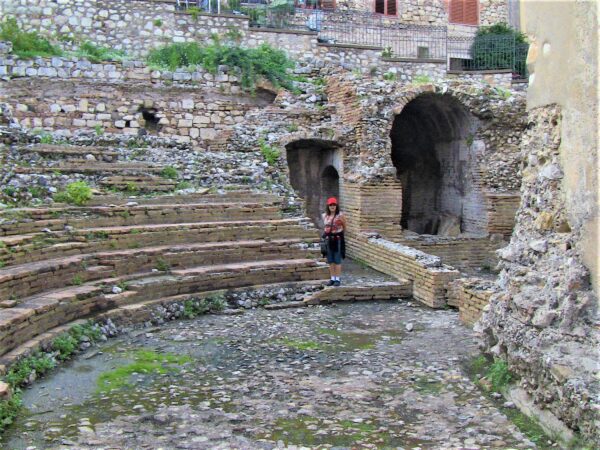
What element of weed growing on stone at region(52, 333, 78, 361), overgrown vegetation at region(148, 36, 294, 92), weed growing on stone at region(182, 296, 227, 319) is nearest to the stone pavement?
weed growing on stone at region(52, 333, 78, 361)

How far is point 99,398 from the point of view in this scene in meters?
5.29

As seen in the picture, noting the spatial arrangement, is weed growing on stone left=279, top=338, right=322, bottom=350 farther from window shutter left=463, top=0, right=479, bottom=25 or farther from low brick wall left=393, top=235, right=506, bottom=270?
window shutter left=463, top=0, right=479, bottom=25

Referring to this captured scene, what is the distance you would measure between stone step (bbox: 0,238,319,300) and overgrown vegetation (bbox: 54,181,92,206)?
123 centimetres

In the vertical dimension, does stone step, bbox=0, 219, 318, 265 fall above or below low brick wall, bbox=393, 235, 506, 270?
above

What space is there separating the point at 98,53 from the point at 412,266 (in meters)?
8.91

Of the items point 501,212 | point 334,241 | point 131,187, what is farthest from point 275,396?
point 501,212

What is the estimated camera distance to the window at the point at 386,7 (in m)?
21.0

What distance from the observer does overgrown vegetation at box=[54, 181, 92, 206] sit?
29.6 ft

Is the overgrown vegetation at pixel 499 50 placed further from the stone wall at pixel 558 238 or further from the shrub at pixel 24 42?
the stone wall at pixel 558 238

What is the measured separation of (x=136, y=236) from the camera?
8625mm

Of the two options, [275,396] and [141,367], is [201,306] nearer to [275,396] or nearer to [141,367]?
[141,367]

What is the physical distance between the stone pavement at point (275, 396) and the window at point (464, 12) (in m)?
16.8

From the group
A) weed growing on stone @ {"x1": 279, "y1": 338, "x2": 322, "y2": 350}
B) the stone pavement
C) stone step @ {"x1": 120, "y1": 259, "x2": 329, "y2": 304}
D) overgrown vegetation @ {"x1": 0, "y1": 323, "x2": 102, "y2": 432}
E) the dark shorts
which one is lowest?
weed growing on stone @ {"x1": 279, "y1": 338, "x2": 322, "y2": 350}

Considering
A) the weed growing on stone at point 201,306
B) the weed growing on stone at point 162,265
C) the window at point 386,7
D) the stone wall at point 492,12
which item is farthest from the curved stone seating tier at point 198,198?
the stone wall at point 492,12
